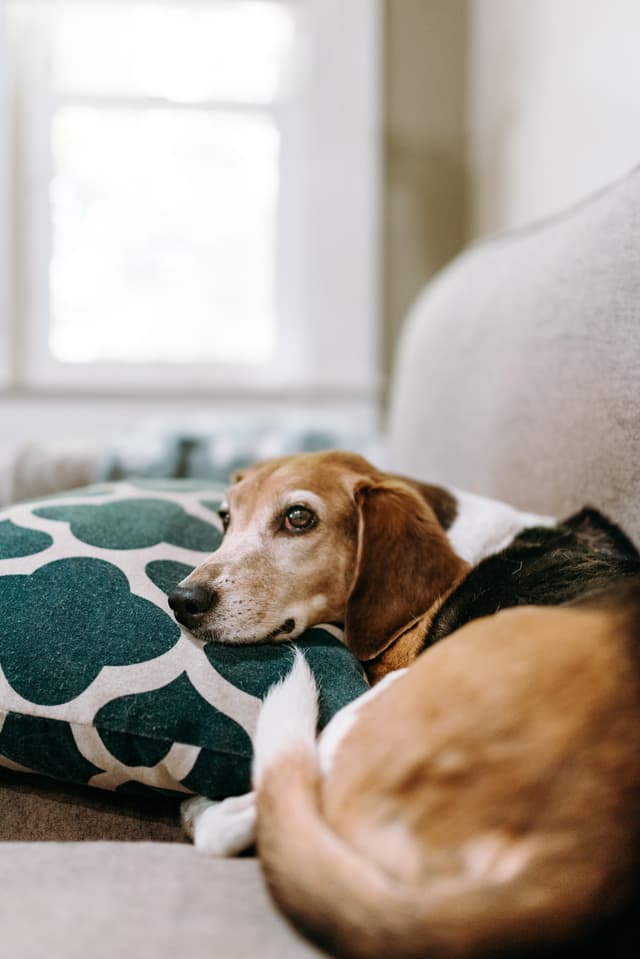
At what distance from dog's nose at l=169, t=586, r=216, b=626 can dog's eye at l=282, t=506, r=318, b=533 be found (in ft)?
0.94

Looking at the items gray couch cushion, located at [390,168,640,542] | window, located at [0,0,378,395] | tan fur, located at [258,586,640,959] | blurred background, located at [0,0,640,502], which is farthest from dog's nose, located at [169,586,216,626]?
window, located at [0,0,378,395]

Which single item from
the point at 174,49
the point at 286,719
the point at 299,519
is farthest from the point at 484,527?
the point at 174,49

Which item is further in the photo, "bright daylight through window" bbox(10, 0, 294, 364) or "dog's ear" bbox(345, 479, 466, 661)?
"bright daylight through window" bbox(10, 0, 294, 364)

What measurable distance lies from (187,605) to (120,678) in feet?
0.54

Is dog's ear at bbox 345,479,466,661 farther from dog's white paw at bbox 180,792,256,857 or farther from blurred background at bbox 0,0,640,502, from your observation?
blurred background at bbox 0,0,640,502

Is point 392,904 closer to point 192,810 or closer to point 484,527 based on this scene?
point 192,810

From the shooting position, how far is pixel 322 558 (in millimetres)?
1381

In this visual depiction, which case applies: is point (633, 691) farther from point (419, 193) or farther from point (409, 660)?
point (419, 193)

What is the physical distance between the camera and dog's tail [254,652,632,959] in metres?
0.61

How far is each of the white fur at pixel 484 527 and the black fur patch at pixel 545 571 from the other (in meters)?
0.05

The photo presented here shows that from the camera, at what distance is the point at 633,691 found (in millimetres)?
746

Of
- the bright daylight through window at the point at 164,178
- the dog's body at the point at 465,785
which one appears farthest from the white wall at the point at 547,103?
the dog's body at the point at 465,785

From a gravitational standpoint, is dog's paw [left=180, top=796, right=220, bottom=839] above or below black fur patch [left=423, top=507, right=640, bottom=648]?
below

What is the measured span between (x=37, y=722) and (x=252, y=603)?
0.39 m
